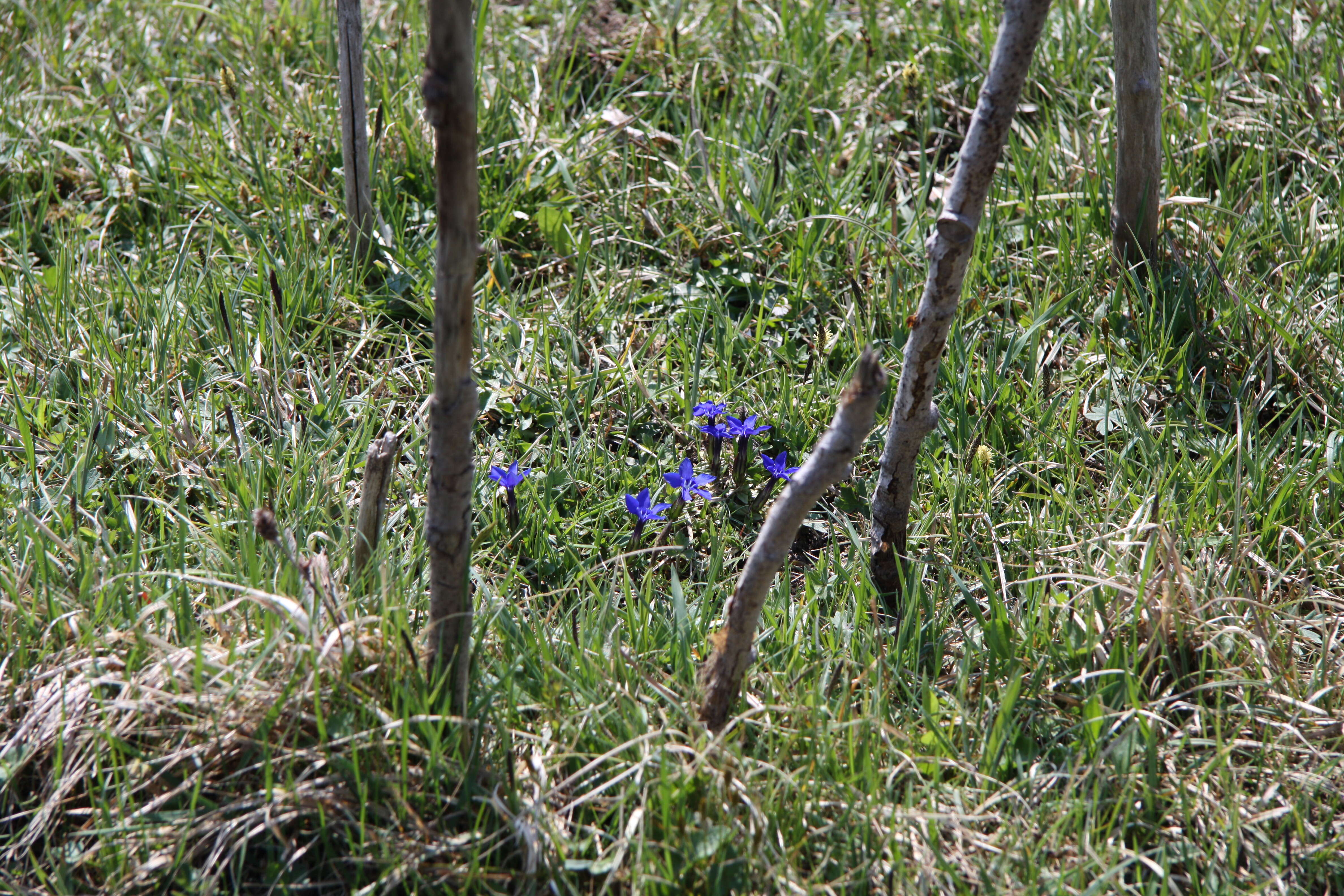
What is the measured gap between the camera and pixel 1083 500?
243 centimetres

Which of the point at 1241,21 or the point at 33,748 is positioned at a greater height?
the point at 1241,21

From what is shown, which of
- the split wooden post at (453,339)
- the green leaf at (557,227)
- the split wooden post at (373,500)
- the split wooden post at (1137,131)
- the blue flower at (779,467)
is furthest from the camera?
the green leaf at (557,227)

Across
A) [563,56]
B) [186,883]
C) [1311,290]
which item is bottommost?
[186,883]

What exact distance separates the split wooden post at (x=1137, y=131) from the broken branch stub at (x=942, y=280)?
1008 mm

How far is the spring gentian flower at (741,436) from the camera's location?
7.91 feet

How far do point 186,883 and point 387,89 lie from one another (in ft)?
8.04

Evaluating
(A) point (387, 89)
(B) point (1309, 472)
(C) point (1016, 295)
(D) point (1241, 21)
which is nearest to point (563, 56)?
(A) point (387, 89)

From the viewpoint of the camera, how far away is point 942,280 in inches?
76.5

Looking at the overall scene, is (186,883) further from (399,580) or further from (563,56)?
(563,56)

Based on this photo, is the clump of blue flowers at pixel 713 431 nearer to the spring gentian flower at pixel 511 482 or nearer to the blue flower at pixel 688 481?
the blue flower at pixel 688 481

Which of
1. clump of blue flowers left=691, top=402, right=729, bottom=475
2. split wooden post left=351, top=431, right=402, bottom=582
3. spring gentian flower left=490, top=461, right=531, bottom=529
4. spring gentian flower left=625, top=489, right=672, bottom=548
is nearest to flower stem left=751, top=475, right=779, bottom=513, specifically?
clump of blue flowers left=691, top=402, right=729, bottom=475

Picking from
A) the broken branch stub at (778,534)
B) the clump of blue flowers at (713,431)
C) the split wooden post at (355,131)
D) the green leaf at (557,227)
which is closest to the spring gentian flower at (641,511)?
the clump of blue flowers at (713,431)

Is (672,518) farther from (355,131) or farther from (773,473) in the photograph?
(355,131)

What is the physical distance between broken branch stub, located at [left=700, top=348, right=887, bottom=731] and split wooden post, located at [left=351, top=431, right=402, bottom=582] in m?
0.66
